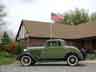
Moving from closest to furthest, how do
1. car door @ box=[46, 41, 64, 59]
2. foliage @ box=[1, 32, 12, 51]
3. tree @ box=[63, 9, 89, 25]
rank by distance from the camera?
foliage @ box=[1, 32, 12, 51], car door @ box=[46, 41, 64, 59], tree @ box=[63, 9, 89, 25]

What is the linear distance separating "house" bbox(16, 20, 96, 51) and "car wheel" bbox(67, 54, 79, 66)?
51.2 feet

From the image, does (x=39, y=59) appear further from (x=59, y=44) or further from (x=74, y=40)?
(x=74, y=40)

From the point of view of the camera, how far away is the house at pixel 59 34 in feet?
131

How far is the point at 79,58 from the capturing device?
2267 centimetres

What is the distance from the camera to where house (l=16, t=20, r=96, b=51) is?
39778 mm

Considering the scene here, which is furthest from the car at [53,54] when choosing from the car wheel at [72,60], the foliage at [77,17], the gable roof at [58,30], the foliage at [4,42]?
the foliage at [77,17]

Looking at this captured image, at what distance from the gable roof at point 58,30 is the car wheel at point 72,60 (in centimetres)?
1610

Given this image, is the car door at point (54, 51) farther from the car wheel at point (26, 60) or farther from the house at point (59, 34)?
the house at point (59, 34)

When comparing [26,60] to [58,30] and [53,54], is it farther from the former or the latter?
[58,30]

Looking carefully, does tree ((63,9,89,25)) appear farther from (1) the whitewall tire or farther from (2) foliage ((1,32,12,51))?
(1) the whitewall tire

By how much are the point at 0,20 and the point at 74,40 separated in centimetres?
3207

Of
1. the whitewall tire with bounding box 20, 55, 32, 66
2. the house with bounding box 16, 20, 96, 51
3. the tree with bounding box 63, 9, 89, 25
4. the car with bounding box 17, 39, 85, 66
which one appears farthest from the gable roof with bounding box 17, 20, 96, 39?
the tree with bounding box 63, 9, 89, 25

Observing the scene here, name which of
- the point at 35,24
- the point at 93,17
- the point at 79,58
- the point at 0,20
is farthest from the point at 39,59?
the point at 93,17

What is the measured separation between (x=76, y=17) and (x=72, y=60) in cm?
4565
